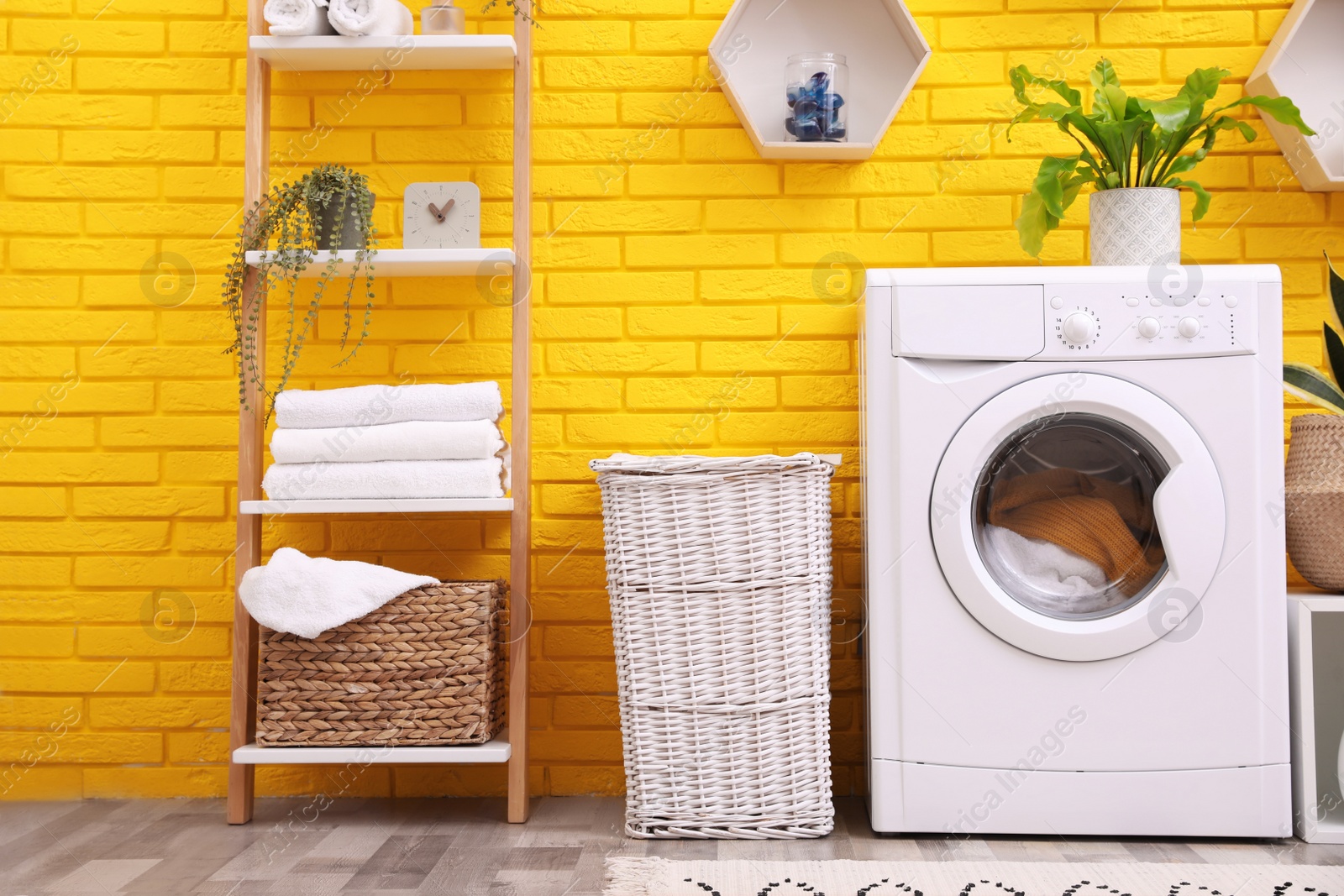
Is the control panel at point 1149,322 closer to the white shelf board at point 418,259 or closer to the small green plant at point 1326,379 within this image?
the small green plant at point 1326,379

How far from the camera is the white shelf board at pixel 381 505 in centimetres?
179

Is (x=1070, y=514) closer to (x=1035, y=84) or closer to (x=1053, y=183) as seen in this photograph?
(x=1053, y=183)

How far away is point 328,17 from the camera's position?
1.93m

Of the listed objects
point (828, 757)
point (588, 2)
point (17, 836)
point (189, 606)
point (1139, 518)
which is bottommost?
point (17, 836)

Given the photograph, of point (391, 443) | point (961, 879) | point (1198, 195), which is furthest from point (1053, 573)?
point (391, 443)

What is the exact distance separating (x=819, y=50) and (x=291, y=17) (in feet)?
3.56

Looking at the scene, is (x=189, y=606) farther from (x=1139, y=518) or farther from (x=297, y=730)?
(x=1139, y=518)

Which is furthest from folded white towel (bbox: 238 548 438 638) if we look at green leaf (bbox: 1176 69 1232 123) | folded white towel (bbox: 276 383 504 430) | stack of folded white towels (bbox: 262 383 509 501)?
green leaf (bbox: 1176 69 1232 123)

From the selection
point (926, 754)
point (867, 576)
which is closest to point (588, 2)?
point (867, 576)

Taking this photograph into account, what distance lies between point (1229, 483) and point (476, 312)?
4.85 feet

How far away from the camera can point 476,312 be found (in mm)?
2143

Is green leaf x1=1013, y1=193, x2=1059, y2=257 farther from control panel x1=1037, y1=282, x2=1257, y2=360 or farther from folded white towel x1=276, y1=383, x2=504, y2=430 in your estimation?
folded white towel x1=276, y1=383, x2=504, y2=430

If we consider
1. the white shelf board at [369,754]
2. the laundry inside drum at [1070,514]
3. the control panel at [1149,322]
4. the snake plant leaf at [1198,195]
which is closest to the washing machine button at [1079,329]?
the control panel at [1149,322]

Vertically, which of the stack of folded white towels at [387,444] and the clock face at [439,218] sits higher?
the clock face at [439,218]
